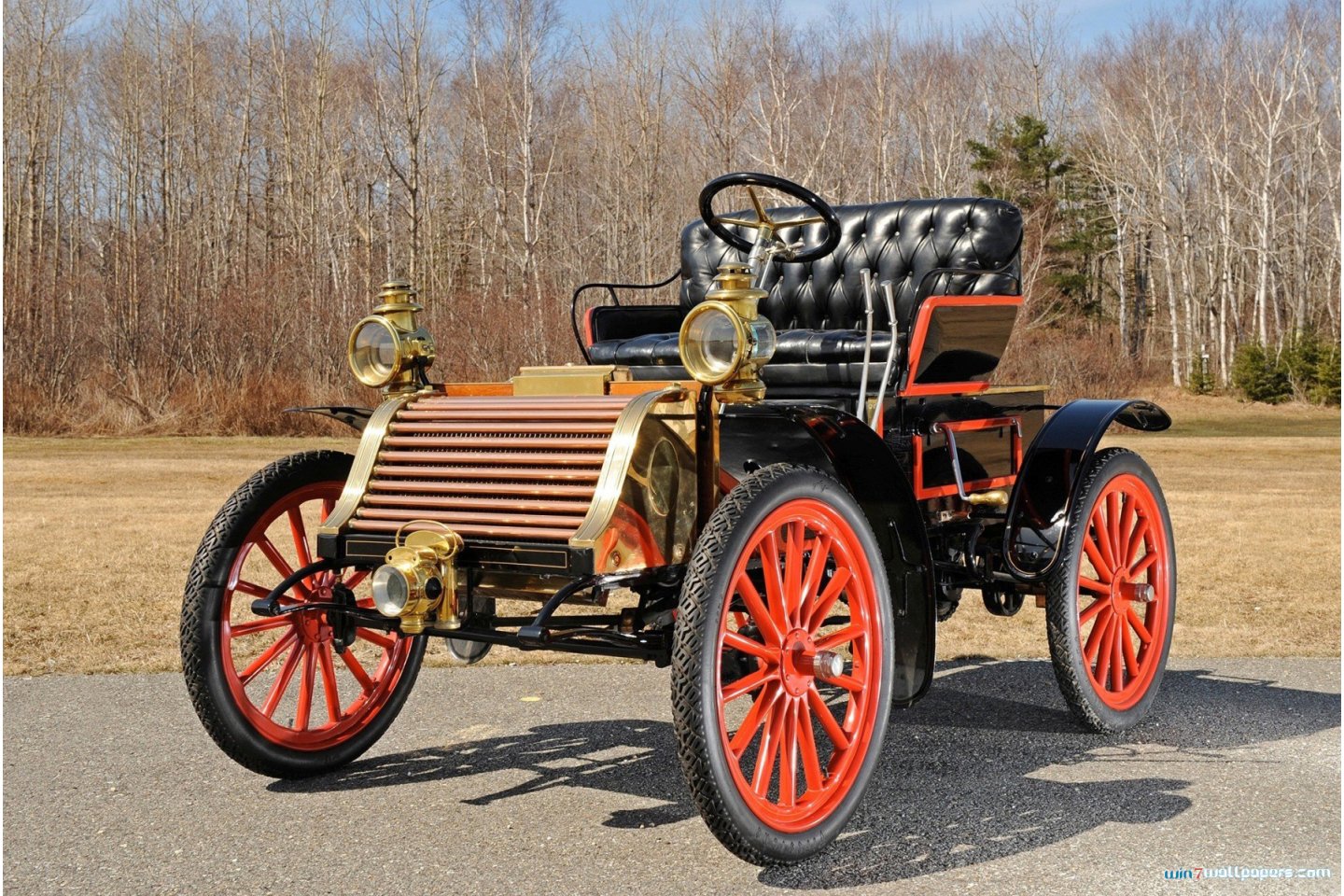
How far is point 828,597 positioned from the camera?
12.2 feet

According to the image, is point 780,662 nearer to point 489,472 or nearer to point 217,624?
point 489,472

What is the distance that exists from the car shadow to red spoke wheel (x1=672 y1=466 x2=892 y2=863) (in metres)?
0.19

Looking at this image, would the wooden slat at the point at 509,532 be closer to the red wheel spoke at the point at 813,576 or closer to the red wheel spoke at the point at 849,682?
the red wheel spoke at the point at 813,576

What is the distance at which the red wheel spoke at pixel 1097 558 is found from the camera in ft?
16.0

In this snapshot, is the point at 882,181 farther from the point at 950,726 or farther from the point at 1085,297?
the point at 950,726

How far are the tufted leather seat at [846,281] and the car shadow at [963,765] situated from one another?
1.31 metres

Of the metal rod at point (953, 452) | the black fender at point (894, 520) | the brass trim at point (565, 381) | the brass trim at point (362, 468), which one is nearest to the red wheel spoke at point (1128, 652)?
the metal rod at point (953, 452)

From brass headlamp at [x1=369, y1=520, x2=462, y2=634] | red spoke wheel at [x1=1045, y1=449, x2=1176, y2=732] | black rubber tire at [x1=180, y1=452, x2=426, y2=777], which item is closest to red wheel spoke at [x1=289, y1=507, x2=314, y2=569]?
black rubber tire at [x1=180, y1=452, x2=426, y2=777]

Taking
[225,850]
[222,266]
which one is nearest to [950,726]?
[225,850]

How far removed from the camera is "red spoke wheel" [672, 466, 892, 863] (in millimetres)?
3291

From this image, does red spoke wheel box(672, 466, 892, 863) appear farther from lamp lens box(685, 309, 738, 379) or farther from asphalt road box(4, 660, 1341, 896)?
lamp lens box(685, 309, 738, 379)

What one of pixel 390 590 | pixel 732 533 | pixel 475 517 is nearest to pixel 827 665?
pixel 732 533

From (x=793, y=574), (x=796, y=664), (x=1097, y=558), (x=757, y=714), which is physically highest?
(x=793, y=574)

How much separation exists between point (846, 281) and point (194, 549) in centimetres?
597
